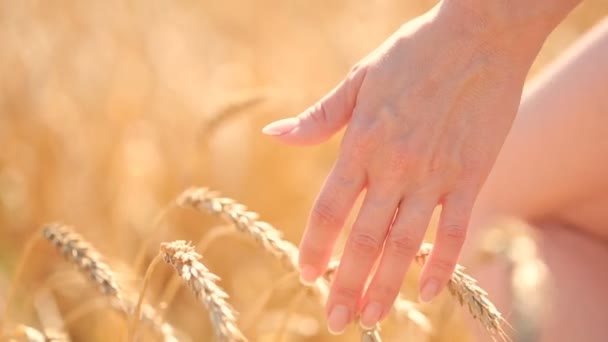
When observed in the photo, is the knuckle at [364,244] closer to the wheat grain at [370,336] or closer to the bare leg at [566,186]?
the wheat grain at [370,336]

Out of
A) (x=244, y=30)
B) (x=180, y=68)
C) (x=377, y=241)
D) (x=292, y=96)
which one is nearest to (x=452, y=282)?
(x=377, y=241)

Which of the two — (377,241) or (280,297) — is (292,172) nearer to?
(280,297)

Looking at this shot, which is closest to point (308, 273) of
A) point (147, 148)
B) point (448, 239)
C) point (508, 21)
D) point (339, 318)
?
point (339, 318)

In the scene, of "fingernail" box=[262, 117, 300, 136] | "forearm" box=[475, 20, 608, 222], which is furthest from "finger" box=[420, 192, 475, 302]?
"forearm" box=[475, 20, 608, 222]

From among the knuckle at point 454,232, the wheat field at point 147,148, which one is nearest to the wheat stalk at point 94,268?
the knuckle at point 454,232

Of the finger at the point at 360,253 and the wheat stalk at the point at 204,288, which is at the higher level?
the finger at the point at 360,253

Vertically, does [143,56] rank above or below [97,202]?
above
